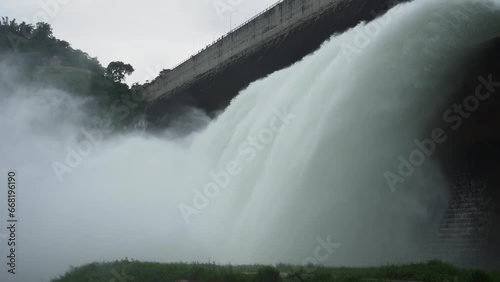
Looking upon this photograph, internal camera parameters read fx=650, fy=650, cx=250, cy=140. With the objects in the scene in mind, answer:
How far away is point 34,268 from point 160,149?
1019cm

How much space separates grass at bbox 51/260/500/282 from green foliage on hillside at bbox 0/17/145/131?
33.1 m

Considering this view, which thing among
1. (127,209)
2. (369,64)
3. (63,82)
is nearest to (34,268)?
(127,209)

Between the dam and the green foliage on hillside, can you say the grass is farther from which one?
the green foliage on hillside

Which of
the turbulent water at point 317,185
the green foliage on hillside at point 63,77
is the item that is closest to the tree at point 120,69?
the green foliage on hillside at point 63,77

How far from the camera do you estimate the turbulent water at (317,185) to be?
18312 millimetres

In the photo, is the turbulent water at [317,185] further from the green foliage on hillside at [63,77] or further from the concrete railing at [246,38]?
the green foliage on hillside at [63,77]

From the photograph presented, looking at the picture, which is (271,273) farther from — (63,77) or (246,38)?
(63,77)

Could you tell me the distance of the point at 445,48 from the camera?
723 inches

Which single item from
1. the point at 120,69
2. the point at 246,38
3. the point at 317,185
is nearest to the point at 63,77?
the point at 246,38

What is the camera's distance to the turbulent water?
60.1 ft

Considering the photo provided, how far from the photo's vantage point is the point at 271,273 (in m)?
12.9

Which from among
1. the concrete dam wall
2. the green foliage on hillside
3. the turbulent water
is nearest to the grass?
the turbulent water

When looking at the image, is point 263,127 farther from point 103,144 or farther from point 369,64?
point 103,144

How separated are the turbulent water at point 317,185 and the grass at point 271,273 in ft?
11.2
